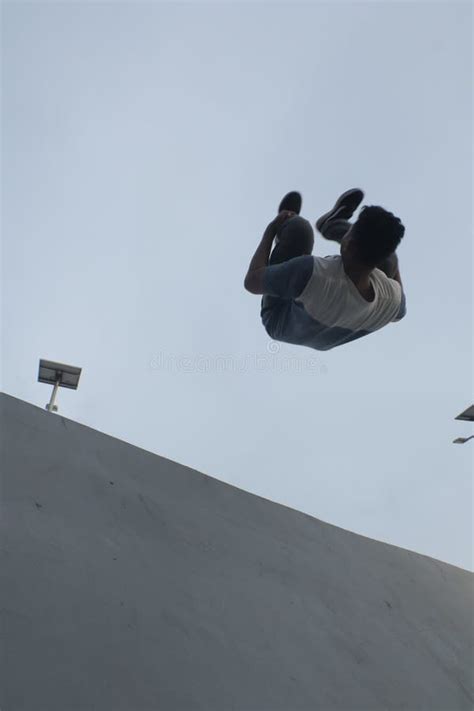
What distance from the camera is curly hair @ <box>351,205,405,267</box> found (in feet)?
7.54

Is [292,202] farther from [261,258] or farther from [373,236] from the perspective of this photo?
[373,236]

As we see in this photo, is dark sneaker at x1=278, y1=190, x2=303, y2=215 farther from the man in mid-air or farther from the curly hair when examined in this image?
the curly hair

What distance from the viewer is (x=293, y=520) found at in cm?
278

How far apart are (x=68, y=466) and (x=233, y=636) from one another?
32.6 inches

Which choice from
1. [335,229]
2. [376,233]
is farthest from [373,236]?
[335,229]

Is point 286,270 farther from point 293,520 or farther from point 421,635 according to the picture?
point 421,635

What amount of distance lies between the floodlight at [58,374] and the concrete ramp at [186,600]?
1989mm

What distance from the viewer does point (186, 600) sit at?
206 cm

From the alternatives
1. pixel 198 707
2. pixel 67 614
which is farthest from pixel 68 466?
pixel 198 707

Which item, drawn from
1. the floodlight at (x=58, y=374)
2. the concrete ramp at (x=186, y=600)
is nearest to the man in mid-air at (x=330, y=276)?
the concrete ramp at (x=186, y=600)

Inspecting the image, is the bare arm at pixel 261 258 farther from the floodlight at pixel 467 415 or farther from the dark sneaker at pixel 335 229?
the floodlight at pixel 467 415

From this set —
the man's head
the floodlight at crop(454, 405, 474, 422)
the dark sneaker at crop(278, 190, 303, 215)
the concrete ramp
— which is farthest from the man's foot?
the floodlight at crop(454, 405, 474, 422)

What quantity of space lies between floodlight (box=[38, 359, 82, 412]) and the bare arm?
2254 mm

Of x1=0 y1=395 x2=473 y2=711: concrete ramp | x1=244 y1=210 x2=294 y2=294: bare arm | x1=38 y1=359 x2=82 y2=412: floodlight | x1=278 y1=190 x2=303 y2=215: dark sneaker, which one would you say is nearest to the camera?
x1=0 y1=395 x2=473 y2=711: concrete ramp
